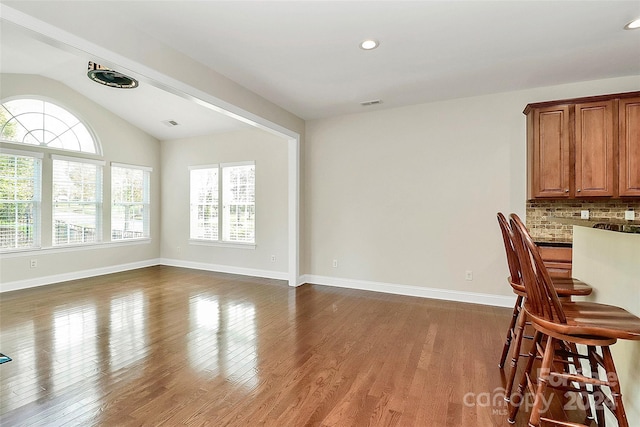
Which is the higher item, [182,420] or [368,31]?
[368,31]

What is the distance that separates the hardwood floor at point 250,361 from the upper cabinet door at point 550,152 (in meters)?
1.61

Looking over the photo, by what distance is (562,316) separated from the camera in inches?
54.6

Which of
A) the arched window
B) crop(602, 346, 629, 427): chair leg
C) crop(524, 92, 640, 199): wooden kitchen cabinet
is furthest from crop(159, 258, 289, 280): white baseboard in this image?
crop(602, 346, 629, 427): chair leg

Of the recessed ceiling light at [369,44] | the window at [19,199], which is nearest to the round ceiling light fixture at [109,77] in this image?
the window at [19,199]

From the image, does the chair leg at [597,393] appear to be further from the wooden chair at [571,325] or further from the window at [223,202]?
the window at [223,202]

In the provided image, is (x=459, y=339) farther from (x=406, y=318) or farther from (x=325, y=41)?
(x=325, y=41)

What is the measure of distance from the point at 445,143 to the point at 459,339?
268cm

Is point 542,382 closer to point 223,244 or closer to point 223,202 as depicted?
point 223,244

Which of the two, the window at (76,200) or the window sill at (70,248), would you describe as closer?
the window sill at (70,248)

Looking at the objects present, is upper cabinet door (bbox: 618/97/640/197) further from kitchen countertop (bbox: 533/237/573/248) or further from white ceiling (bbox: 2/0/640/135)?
kitchen countertop (bbox: 533/237/573/248)

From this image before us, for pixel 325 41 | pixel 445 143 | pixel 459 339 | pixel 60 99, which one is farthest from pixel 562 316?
pixel 60 99

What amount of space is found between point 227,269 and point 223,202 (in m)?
1.40

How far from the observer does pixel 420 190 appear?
4547 mm

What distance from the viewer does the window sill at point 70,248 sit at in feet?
15.8
